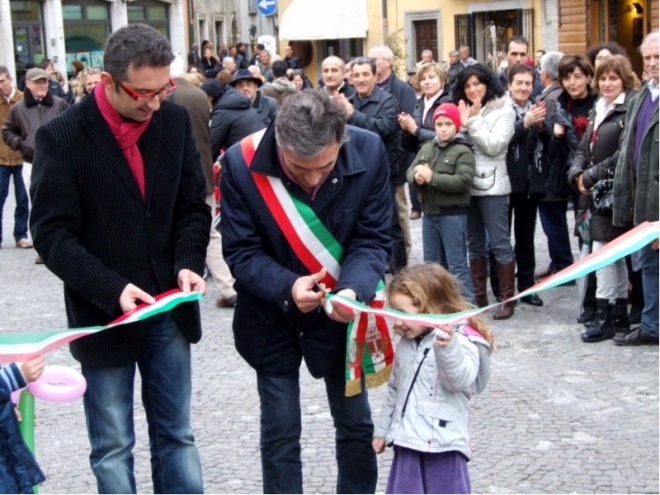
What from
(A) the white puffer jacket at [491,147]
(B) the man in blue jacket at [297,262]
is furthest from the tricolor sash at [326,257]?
(A) the white puffer jacket at [491,147]

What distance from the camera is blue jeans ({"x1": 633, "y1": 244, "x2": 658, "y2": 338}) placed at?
278 inches

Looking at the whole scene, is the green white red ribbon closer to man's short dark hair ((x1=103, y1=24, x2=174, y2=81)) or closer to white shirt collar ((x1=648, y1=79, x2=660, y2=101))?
man's short dark hair ((x1=103, y1=24, x2=174, y2=81))

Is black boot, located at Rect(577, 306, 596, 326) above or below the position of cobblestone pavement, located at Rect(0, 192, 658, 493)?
above

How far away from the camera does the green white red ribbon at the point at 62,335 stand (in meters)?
3.71

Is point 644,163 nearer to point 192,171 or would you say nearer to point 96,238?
point 192,171

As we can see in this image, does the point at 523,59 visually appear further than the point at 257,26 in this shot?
No

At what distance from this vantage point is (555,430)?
5645 millimetres

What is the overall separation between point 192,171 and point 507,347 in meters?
3.76

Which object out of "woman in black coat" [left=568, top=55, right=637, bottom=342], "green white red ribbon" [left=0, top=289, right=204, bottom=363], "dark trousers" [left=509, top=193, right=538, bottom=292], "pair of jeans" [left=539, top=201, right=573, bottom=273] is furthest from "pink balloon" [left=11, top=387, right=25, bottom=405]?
"pair of jeans" [left=539, top=201, right=573, bottom=273]

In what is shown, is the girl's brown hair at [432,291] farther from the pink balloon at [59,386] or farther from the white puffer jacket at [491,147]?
the white puffer jacket at [491,147]

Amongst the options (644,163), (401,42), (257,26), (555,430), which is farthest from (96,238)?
(257,26)

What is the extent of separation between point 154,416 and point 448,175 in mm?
4105

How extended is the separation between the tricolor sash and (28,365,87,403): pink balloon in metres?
0.92

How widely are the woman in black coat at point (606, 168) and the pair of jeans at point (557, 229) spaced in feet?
3.72
